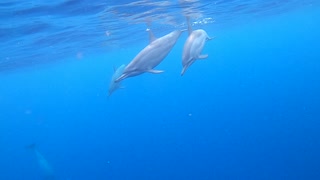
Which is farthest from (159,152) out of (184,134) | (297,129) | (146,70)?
(146,70)

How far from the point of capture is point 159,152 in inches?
1727

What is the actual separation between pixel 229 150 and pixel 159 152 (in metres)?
12.3

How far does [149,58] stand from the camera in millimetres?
A: 5613

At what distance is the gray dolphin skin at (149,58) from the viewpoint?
18.2 feet

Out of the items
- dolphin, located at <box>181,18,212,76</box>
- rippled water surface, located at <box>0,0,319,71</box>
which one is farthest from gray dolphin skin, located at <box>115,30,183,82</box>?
rippled water surface, located at <box>0,0,319,71</box>

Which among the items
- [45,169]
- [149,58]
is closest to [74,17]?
[45,169]

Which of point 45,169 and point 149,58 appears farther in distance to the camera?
point 45,169

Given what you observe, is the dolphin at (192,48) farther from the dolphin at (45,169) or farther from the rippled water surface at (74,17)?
the dolphin at (45,169)

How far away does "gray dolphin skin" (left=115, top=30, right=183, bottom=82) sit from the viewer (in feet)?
18.2

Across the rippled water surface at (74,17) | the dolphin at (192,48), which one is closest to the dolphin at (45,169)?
Result: the rippled water surface at (74,17)

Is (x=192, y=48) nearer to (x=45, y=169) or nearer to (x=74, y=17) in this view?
(x=74, y=17)

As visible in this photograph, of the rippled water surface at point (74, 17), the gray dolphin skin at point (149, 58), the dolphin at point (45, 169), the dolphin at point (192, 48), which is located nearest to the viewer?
the gray dolphin skin at point (149, 58)

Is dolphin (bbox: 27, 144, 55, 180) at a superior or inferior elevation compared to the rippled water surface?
inferior

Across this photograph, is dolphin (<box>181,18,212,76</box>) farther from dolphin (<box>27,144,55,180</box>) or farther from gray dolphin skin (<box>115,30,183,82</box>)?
dolphin (<box>27,144,55,180</box>)
